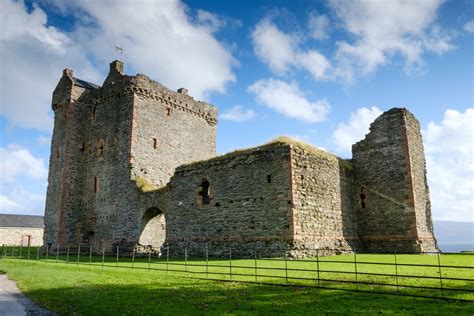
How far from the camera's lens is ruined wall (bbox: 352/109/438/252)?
24.1 meters

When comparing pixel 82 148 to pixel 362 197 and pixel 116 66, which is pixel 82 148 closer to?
pixel 116 66

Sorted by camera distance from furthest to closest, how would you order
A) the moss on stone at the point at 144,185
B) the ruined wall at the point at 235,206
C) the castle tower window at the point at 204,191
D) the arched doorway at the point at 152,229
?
the moss on stone at the point at 144,185 < the arched doorway at the point at 152,229 < the castle tower window at the point at 204,191 < the ruined wall at the point at 235,206

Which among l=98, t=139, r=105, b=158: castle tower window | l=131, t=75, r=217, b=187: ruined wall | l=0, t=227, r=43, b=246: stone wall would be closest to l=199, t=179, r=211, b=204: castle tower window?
l=131, t=75, r=217, b=187: ruined wall

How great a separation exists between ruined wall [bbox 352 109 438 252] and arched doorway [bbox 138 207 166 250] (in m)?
14.4

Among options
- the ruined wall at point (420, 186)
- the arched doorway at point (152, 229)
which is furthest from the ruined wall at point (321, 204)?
the arched doorway at point (152, 229)

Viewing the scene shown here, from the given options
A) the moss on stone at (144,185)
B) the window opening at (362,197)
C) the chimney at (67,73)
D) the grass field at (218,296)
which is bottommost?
the grass field at (218,296)

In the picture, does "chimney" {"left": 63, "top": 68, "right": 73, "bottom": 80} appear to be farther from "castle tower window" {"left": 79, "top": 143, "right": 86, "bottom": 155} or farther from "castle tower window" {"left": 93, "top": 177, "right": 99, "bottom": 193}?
"castle tower window" {"left": 93, "top": 177, "right": 99, "bottom": 193}

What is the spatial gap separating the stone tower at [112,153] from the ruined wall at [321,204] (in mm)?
11509

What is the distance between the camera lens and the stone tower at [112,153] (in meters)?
28.9

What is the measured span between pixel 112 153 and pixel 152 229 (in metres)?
7.11

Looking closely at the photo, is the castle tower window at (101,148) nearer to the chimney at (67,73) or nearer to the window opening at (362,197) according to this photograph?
the chimney at (67,73)

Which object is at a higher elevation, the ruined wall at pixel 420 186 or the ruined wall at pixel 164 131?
the ruined wall at pixel 164 131

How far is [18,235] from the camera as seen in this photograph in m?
64.8

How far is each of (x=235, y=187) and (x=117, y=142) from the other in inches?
508
